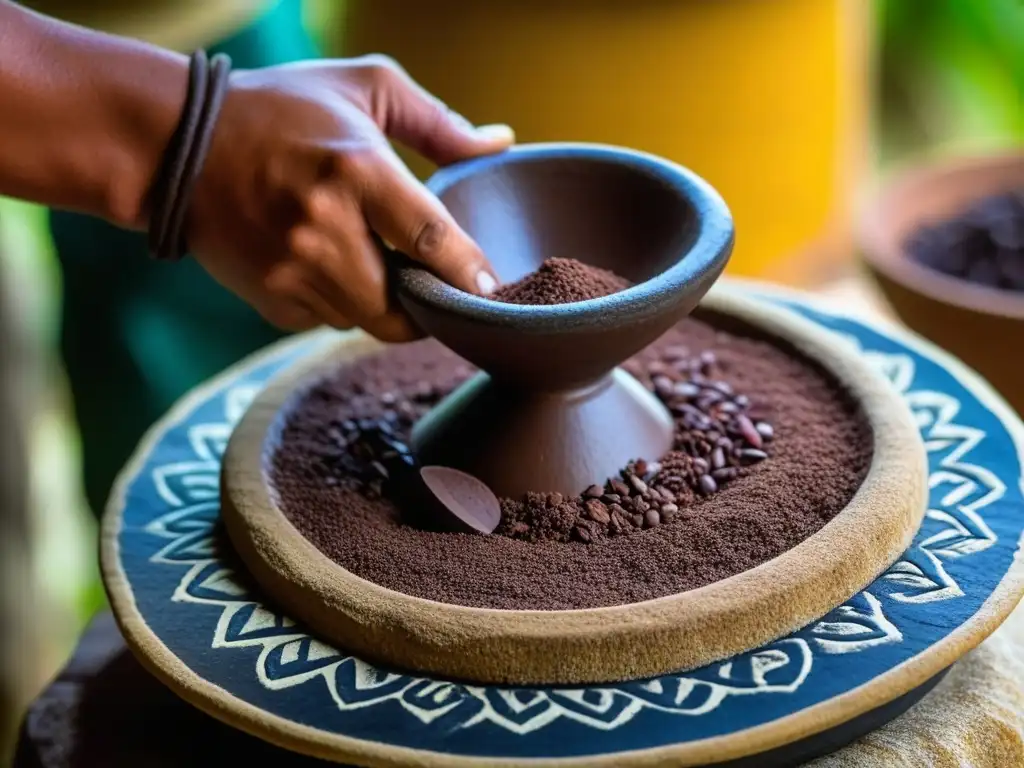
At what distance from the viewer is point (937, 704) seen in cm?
90

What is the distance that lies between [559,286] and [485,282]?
0.07 metres

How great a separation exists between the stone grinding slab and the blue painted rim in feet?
0.79

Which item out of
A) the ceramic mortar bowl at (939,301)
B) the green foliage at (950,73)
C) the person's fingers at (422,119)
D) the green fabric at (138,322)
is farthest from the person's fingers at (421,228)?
the green foliage at (950,73)

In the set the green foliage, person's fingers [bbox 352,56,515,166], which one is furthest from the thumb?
the green foliage

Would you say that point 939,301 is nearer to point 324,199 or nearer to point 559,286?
point 559,286

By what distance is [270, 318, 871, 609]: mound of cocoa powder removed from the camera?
2.85ft

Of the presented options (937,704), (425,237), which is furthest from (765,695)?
(425,237)

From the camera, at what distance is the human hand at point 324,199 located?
0.96 metres

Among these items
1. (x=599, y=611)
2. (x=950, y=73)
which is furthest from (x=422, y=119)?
(x=950, y=73)

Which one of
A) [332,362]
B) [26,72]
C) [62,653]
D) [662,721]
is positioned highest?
[26,72]

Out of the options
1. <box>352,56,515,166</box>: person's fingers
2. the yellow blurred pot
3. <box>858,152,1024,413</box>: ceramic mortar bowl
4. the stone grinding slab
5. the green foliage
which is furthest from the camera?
the green foliage

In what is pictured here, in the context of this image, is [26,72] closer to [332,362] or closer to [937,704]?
[332,362]

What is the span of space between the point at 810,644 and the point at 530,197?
0.46 meters

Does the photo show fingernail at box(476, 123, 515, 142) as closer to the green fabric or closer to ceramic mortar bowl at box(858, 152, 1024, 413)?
ceramic mortar bowl at box(858, 152, 1024, 413)
